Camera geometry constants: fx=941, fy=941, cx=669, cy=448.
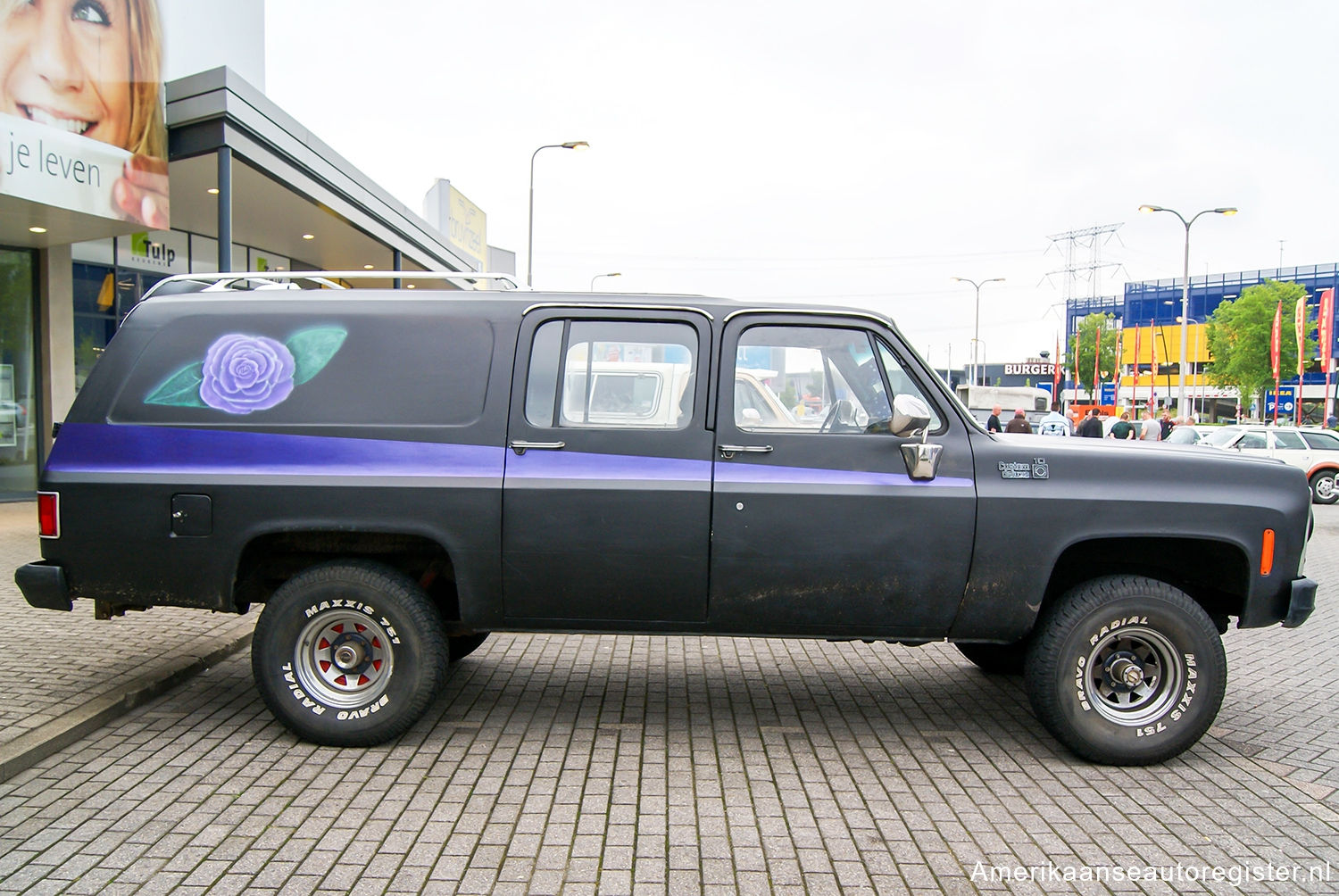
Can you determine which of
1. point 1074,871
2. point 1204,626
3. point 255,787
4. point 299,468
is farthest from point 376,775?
point 1204,626

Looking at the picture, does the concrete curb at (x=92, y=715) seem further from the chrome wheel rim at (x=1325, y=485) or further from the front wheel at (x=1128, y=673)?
the chrome wheel rim at (x=1325, y=485)

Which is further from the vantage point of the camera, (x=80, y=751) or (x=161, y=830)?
(x=80, y=751)

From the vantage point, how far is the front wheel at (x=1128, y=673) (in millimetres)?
4312

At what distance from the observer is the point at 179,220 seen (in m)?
17.1

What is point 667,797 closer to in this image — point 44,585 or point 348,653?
point 348,653

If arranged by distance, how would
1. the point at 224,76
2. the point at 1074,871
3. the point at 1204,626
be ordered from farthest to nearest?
1. the point at 224,76
2. the point at 1204,626
3. the point at 1074,871

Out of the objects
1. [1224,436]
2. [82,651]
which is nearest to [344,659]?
[82,651]

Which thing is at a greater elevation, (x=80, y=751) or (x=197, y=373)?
(x=197, y=373)

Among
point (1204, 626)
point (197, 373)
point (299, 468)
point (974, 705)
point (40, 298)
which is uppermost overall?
point (40, 298)

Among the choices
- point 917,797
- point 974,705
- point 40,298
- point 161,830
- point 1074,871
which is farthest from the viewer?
point 40,298

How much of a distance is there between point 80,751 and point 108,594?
716 mm

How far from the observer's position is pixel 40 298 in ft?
46.7

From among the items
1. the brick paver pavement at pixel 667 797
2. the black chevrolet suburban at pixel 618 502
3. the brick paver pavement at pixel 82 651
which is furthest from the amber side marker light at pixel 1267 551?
the brick paver pavement at pixel 82 651

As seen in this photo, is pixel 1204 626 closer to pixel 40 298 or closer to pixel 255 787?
pixel 255 787
